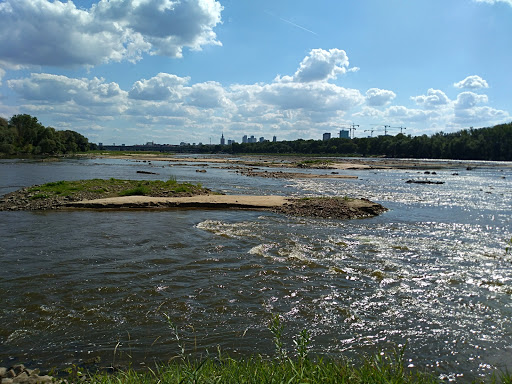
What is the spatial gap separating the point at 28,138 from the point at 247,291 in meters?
149

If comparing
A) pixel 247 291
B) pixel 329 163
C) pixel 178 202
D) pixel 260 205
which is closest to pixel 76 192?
pixel 178 202

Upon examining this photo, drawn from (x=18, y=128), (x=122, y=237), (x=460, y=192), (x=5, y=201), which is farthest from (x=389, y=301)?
(x=18, y=128)

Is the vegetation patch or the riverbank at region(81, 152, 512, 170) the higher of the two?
the riverbank at region(81, 152, 512, 170)

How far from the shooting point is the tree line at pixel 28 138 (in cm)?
11388

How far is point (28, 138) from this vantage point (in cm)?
13038

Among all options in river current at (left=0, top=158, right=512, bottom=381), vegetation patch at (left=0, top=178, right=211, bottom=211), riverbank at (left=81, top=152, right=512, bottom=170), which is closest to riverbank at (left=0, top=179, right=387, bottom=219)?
vegetation patch at (left=0, top=178, right=211, bottom=211)

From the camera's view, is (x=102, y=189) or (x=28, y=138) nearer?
(x=102, y=189)

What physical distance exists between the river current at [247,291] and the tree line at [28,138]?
117734 mm

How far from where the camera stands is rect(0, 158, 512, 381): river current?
7441 millimetres

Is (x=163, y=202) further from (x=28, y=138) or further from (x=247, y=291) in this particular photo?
(x=28, y=138)

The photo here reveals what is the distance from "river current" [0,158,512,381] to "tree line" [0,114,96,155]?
4635 inches

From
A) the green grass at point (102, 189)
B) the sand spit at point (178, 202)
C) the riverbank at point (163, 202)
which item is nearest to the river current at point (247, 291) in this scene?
the riverbank at point (163, 202)

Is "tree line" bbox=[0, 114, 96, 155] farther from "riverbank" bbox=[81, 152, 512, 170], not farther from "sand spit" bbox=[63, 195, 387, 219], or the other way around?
"sand spit" bbox=[63, 195, 387, 219]

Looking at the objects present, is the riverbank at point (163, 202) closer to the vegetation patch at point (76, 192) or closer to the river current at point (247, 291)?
the vegetation patch at point (76, 192)
